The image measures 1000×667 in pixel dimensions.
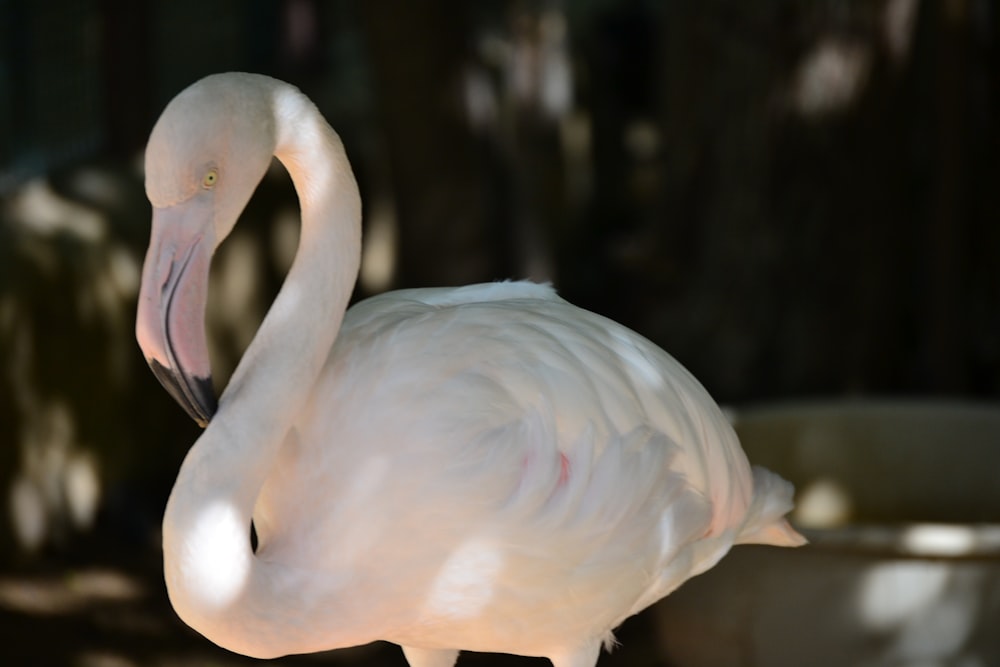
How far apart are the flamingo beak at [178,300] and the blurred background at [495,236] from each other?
7.53 feet

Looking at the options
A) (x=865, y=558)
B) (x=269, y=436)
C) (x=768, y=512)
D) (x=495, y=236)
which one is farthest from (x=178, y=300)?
(x=495, y=236)

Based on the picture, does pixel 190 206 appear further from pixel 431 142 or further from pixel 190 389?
pixel 431 142

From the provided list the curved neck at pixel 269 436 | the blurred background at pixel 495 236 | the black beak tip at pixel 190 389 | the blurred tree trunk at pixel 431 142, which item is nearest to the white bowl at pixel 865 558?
the blurred background at pixel 495 236

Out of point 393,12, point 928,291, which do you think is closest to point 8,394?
point 393,12

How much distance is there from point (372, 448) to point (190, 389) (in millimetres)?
382

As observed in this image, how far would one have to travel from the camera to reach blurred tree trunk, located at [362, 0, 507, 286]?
19.2 feet

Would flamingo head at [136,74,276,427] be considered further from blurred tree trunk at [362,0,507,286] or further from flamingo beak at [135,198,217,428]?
blurred tree trunk at [362,0,507,286]

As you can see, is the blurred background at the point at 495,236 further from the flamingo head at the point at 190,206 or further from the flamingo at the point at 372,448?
the flamingo head at the point at 190,206

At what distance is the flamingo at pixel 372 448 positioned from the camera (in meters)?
2.51

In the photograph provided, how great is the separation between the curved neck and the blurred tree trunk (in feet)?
10.4

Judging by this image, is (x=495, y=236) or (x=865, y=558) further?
(x=495, y=236)

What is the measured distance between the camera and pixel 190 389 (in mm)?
2516

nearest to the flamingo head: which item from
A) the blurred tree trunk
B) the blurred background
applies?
the blurred background

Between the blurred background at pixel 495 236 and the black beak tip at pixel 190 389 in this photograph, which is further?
the blurred background at pixel 495 236
